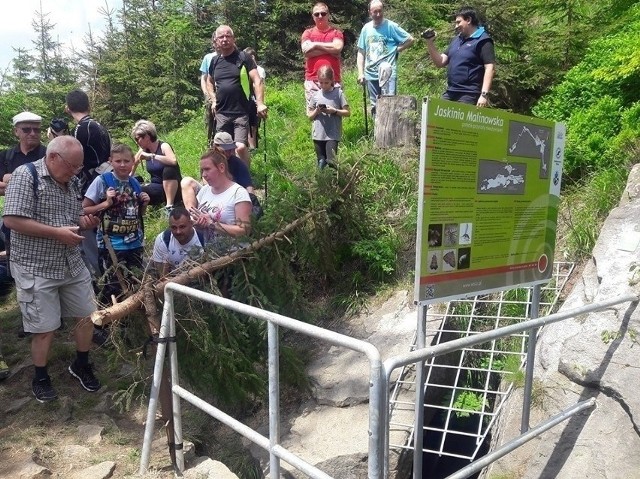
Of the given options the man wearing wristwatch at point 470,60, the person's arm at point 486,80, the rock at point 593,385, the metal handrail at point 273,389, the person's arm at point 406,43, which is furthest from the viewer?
the person's arm at point 406,43

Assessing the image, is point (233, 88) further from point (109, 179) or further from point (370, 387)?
point (370, 387)

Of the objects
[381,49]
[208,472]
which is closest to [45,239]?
[208,472]

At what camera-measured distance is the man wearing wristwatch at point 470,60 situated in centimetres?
552

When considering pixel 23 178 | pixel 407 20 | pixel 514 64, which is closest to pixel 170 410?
pixel 23 178

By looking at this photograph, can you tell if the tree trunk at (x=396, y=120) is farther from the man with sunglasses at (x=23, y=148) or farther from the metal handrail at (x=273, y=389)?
the metal handrail at (x=273, y=389)

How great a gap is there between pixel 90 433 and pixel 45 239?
1.44m

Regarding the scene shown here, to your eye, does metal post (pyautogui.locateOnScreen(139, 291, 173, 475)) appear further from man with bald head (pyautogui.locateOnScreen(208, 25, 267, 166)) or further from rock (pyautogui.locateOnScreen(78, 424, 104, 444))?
man with bald head (pyautogui.locateOnScreen(208, 25, 267, 166))

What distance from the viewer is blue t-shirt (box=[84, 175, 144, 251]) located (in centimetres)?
461

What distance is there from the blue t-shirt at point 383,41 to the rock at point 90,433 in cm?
565

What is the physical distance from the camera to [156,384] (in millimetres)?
3492

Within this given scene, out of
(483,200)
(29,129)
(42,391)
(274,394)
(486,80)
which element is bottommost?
(42,391)

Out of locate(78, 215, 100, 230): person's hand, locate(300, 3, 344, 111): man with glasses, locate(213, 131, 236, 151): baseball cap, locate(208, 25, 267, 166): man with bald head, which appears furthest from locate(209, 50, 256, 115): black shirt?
locate(78, 215, 100, 230): person's hand

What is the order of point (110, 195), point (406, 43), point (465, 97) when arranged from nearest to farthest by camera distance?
point (110, 195) → point (465, 97) → point (406, 43)

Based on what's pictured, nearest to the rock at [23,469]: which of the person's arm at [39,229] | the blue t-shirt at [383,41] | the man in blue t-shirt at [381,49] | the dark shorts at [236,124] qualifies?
the person's arm at [39,229]
